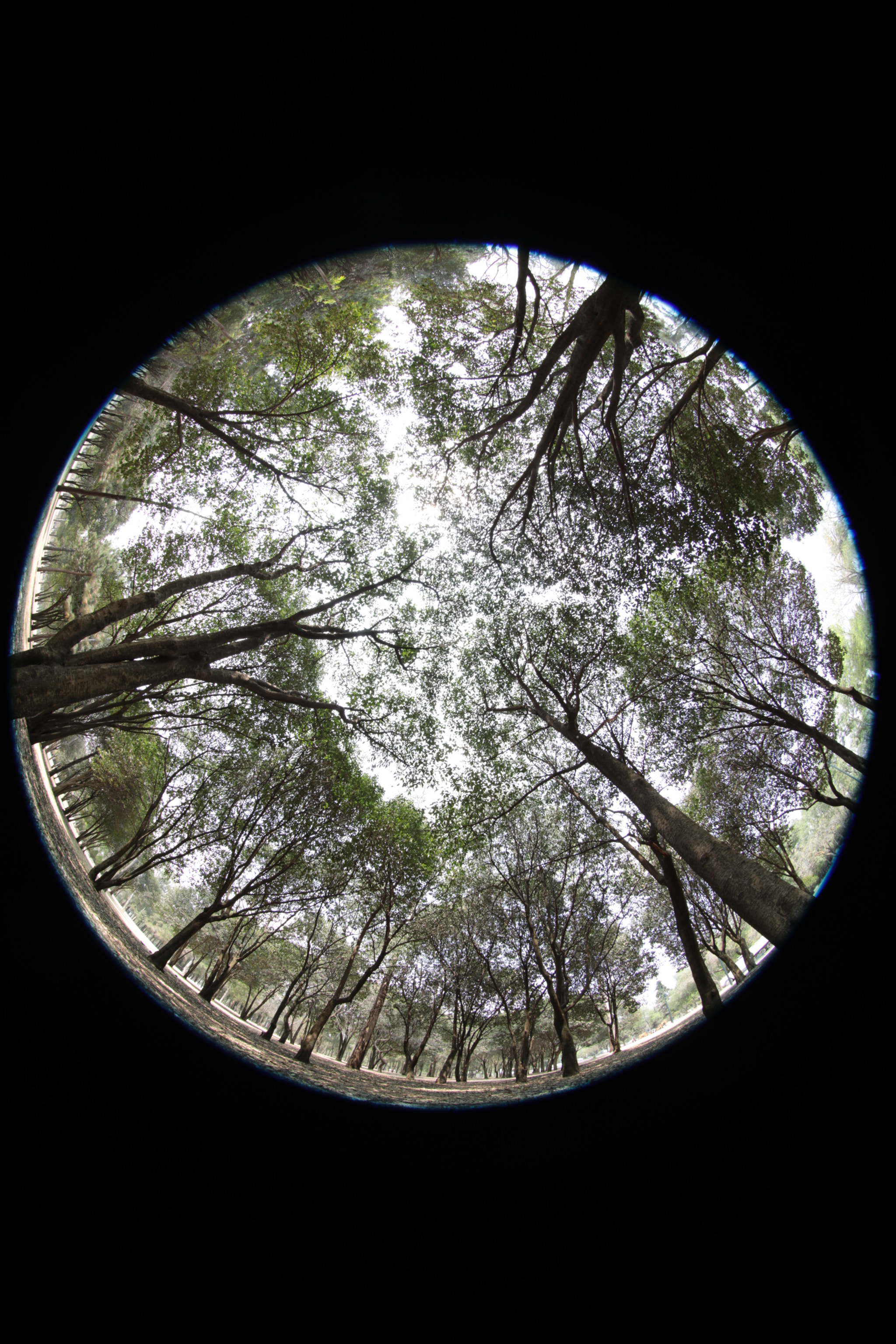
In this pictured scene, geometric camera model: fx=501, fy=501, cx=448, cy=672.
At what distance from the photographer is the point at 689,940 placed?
222 inches

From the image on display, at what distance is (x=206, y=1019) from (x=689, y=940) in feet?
16.9

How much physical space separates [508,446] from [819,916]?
7.05 m

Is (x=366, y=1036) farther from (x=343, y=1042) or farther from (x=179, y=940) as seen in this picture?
(x=343, y=1042)

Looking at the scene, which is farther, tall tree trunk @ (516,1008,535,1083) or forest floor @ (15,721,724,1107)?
tall tree trunk @ (516,1008,535,1083)

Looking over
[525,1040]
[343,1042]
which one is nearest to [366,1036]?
[525,1040]

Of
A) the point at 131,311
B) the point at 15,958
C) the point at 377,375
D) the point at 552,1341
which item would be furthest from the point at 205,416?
the point at 552,1341

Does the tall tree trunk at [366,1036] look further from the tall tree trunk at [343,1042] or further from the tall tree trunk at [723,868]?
the tall tree trunk at [723,868]

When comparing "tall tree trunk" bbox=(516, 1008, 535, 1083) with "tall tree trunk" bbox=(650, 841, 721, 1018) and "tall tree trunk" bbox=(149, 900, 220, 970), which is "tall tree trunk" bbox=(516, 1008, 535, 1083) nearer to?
"tall tree trunk" bbox=(149, 900, 220, 970)

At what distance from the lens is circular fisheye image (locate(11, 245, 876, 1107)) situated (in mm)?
5094

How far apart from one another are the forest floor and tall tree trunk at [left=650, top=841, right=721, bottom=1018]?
0.76 feet

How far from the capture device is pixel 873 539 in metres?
3.44

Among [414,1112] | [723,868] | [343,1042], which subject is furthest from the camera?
[343,1042]

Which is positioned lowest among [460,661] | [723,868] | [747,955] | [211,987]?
[211,987]

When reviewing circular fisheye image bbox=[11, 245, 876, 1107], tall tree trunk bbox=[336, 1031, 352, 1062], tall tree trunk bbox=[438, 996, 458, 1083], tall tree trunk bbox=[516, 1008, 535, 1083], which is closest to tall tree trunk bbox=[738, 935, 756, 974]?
circular fisheye image bbox=[11, 245, 876, 1107]
